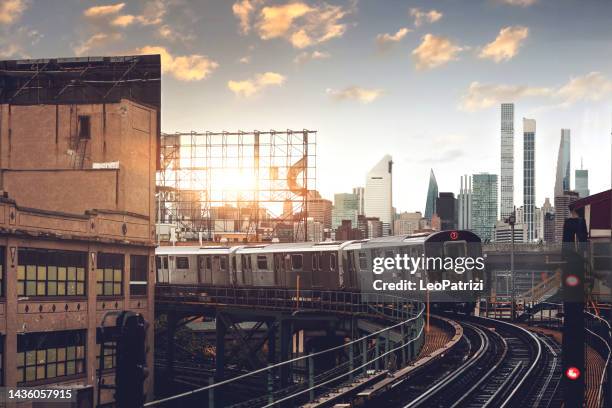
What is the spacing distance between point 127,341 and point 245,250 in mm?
40363

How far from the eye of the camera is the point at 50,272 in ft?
107

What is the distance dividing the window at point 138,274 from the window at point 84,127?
1042 centimetres

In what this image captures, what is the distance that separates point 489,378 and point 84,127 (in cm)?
3312

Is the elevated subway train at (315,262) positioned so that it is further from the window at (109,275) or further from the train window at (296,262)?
→ the window at (109,275)

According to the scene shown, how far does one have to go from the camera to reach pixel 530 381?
73.5 ft

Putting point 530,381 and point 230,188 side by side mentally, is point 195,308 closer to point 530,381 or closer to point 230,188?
point 530,381

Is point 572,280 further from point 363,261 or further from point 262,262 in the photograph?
point 262,262

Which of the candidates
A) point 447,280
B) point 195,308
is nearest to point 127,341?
point 447,280

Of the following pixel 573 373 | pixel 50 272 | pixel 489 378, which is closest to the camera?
pixel 573 373

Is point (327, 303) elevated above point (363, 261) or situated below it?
below

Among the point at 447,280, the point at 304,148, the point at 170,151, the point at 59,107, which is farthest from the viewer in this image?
the point at 170,151

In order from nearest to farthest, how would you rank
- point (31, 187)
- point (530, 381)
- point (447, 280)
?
point (530, 381) → point (447, 280) → point (31, 187)

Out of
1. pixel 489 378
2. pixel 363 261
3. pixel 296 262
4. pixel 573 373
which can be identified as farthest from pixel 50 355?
pixel 573 373

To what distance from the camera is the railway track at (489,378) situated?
19891 millimetres
